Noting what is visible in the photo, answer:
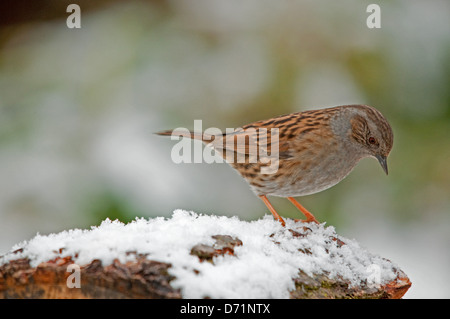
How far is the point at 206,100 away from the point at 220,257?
227 cm

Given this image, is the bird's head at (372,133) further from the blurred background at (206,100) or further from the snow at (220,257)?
the snow at (220,257)

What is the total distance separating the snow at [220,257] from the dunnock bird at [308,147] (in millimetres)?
589

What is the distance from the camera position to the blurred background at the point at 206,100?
3289 mm

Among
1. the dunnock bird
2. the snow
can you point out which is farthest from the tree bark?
the dunnock bird

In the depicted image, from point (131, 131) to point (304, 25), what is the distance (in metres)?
1.77

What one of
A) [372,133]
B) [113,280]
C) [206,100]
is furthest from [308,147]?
[113,280]

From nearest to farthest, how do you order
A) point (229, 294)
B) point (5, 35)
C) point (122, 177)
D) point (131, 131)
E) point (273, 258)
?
point (229, 294) < point (273, 258) < point (122, 177) < point (131, 131) < point (5, 35)

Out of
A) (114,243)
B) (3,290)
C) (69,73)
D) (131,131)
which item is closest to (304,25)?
(131,131)

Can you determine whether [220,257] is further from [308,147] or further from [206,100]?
[206,100]

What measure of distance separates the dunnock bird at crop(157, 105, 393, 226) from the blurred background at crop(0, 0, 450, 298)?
42 cm

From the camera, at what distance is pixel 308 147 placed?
297 cm

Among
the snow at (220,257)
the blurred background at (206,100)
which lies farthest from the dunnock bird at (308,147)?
the snow at (220,257)

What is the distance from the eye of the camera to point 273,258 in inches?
77.8
